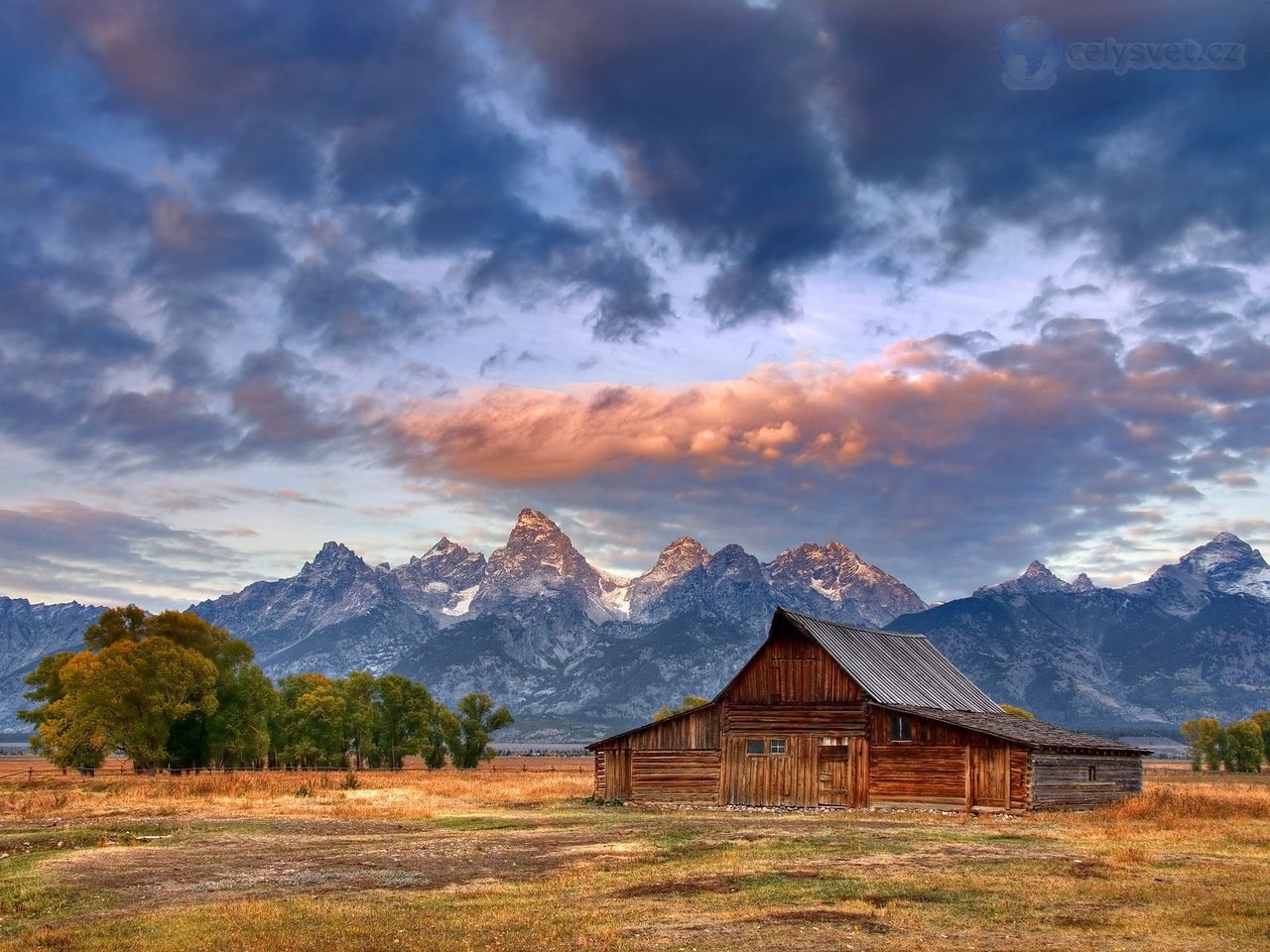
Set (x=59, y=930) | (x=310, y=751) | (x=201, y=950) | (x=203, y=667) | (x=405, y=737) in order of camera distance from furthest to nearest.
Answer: (x=405, y=737) → (x=310, y=751) → (x=203, y=667) → (x=59, y=930) → (x=201, y=950)

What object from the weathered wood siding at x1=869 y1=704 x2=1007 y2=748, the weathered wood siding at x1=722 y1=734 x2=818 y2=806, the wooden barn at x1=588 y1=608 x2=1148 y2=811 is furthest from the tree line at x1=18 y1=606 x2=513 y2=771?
the weathered wood siding at x1=869 y1=704 x2=1007 y2=748

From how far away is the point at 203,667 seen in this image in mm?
80688

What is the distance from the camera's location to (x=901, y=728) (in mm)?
52219

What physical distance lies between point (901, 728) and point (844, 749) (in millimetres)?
2817

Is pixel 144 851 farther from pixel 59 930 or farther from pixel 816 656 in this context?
pixel 816 656

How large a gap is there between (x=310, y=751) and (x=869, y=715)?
6106cm

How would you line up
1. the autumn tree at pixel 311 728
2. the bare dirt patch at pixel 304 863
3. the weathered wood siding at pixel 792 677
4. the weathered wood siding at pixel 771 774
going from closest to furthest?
the bare dirt patch at pixel 304 863, the weathered wood siding at pixel 771 774, the weathered wood siding at pixel 792 677, the autumn tree at pixel 311 728

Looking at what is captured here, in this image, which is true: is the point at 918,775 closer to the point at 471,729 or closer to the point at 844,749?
the point at 844,749

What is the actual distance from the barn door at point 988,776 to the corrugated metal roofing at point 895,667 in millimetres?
5095

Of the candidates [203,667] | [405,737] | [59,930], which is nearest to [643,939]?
[59,930]

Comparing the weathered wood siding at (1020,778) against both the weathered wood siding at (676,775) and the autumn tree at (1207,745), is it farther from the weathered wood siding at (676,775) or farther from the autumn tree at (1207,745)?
the autumn tree at (1207,745)

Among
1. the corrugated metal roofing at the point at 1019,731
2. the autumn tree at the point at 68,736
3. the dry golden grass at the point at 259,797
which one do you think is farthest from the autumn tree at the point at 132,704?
the corrugated metal roofing at the point at 1019,731

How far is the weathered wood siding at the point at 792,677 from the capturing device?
177ft

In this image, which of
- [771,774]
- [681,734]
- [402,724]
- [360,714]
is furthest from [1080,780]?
[402,724]
